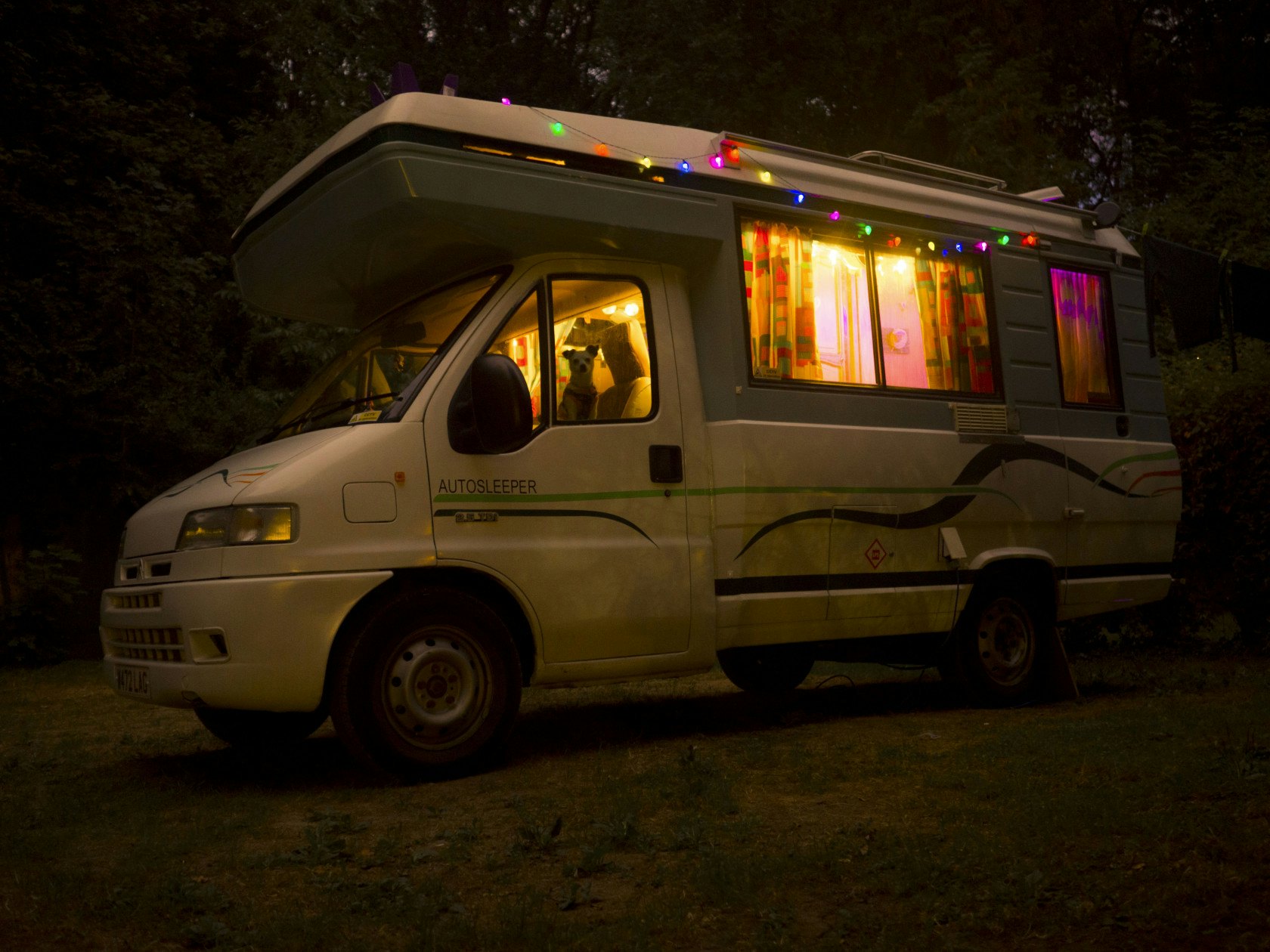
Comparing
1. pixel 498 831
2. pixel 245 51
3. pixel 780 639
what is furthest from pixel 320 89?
pixel 498 831

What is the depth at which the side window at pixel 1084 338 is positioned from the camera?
8.62m

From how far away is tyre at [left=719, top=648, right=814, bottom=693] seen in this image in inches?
351

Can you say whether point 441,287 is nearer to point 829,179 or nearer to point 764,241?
point 764,241

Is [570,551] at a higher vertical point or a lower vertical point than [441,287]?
lower

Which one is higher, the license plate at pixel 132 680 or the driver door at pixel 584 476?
the driver door at pixel 584 476

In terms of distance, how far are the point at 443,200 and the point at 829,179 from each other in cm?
254

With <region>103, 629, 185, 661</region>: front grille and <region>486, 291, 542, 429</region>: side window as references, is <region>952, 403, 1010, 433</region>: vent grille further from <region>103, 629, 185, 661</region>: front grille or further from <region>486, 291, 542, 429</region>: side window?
<region>103, 629, 185, 661</region>: front grille

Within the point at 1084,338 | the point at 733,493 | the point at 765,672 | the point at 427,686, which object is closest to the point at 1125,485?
the point at 1084,338

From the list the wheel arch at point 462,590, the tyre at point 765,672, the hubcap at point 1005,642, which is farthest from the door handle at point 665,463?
the hubcap at point 1005,642

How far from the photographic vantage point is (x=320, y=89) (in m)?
18.4

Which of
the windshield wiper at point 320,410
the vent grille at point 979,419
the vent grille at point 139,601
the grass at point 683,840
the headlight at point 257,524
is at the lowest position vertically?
the grass at point 683,840

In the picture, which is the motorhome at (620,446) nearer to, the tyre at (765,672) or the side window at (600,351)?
the side window at (600,351)

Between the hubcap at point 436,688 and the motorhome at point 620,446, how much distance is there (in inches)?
0.5

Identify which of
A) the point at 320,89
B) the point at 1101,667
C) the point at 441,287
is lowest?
the point at 1101,667
